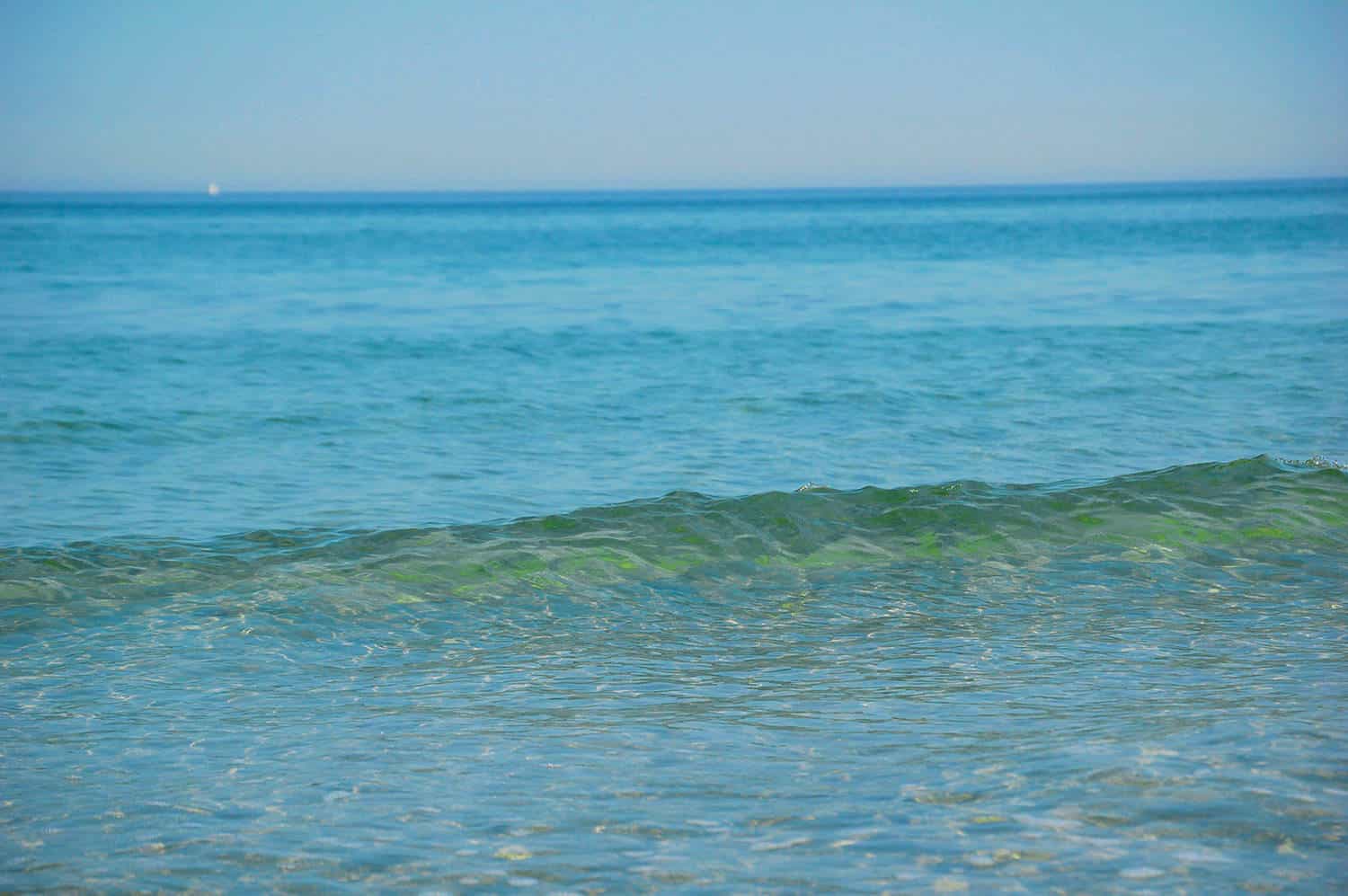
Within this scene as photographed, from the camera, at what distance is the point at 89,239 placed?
71.1 m

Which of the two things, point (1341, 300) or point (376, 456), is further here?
point (1341, 300)

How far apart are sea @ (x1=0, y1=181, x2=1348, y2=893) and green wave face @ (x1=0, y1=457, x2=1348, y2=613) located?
0.16 ft

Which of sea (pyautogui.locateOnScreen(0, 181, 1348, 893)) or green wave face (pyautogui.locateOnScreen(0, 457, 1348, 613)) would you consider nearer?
sea (pyautogui.locateOnScreen(0, 181, 1348, 893))

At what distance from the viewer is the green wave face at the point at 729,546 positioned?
9086mm

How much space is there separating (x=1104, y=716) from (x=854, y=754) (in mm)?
1340

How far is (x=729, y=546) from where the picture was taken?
10.0 m

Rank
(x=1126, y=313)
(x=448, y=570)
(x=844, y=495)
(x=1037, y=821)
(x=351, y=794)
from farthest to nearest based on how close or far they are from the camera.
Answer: (x=1126, y=313) < (x=844, y=495) < (x=448, y=570) < (x=351, y=794) < (x=1037, y=821)

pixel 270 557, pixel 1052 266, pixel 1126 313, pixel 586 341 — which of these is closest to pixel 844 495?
pixel 270 557

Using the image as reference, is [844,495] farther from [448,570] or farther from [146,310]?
[146,310]

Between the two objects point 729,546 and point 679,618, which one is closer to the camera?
point 679,618

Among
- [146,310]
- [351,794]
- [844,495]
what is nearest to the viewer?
[351,794]

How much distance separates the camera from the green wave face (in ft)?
29.8

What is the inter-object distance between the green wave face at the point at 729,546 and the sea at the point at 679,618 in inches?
2.0

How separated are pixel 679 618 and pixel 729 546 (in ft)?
6.22
